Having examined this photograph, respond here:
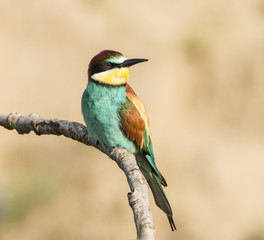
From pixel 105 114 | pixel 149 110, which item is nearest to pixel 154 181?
pixel 105 114

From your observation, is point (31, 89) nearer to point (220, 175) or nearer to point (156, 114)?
point (156, 114)

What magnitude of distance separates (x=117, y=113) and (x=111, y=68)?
9.8 inches

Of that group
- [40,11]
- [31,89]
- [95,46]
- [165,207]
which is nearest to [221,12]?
[95,46]

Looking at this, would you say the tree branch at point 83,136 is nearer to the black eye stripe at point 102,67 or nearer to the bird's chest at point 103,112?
the bird's chest at point 103,112

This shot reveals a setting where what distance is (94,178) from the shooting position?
561 cm

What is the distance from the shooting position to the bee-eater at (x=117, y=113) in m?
2.79

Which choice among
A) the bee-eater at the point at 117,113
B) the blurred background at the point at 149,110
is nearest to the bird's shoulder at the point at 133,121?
the bee-eater at the point at 117,113

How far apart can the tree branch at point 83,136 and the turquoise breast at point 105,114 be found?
0.17 ft

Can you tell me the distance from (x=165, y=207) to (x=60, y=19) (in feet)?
15.7

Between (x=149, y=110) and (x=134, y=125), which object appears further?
(x=149, y=110)

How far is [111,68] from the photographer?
286 cm

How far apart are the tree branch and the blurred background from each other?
2547 millimetres

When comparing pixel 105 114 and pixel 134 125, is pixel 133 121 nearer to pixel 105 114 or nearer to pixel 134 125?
pixel 134 125

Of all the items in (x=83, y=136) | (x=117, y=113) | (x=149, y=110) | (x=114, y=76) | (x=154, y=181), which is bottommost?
(x=154, y=181)
